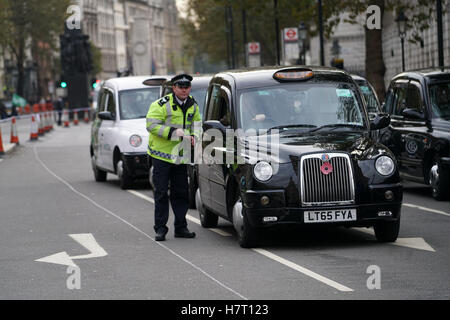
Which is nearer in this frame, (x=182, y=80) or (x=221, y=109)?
(x=182, y=80)

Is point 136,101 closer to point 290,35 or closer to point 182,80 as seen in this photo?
point 182,80

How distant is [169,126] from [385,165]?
2.48 metres

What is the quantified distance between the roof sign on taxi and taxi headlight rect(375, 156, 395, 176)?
1.63 m

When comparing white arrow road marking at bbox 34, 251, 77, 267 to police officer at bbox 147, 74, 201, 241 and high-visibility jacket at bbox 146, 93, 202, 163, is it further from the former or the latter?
high-visibility jacket at bbox 146, 93, 202, 163

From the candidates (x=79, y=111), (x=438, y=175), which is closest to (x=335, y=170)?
(x=438, y=175)

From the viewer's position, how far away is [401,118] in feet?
57.4

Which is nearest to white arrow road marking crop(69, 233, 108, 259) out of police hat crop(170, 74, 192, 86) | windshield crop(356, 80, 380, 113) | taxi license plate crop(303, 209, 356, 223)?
police hat crop(170, 74, 192, 86)

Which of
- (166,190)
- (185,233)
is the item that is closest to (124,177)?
(185,233)

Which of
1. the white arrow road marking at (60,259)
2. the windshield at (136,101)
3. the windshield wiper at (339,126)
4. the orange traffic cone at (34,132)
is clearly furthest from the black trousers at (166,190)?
the orange traffic cone at (34,132)

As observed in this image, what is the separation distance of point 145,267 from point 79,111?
64400 millimetres

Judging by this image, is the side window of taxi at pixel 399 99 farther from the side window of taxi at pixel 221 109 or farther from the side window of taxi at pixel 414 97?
the side window of taxi at pixel 221 109

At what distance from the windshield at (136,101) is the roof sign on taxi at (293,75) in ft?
27.7

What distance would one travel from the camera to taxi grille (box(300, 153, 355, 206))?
35.6ft

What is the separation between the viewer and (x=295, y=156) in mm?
10922
